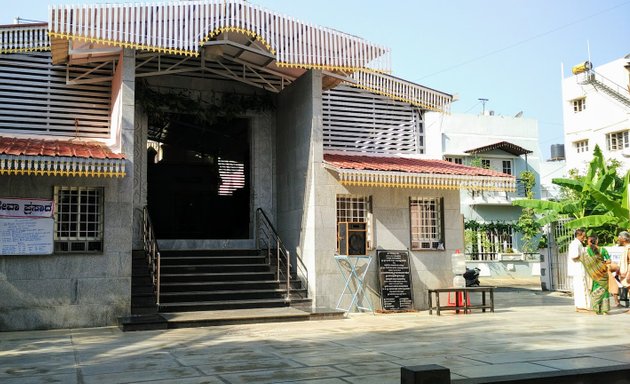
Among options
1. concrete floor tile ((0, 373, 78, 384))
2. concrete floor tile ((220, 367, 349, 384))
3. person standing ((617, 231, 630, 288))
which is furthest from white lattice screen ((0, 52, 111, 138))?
person standing ((617, 231, 630, 288))

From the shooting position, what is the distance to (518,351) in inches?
320

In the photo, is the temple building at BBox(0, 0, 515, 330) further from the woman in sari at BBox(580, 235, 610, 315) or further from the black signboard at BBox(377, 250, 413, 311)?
the woman in sari at BBox(580, 235, 610, 315)

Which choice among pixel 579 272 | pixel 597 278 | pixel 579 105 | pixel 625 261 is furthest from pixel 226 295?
pixel 579 105

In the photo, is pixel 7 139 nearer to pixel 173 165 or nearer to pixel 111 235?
pixel 111 235

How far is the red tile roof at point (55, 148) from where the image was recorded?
10.7 meters

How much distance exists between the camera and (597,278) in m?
13.0

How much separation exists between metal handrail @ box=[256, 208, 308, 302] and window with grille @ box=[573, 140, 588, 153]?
24.2 m

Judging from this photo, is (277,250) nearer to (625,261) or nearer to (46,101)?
(46,101)

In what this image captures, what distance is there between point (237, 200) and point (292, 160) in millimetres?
2692

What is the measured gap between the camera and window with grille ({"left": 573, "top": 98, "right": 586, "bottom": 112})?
3359cm

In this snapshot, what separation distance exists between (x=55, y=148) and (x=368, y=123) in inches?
301

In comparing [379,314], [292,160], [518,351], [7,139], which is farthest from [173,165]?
[518,351]

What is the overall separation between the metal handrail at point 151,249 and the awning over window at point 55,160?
1.90 m

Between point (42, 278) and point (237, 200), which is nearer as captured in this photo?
point (42, 278)
